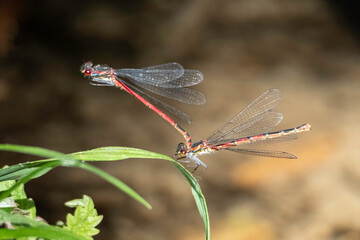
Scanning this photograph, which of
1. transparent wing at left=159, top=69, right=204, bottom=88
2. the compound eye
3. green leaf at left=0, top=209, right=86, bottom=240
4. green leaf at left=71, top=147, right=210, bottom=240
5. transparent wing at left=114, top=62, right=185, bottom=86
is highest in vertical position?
transparent wing at left=114, top=62, right=185, bottom=86

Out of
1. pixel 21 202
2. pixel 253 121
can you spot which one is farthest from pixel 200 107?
pixel 21 202

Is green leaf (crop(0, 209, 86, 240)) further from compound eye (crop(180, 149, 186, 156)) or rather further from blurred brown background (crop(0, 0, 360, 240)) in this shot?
blurred brown background (crop(0, 0, 360, 240))

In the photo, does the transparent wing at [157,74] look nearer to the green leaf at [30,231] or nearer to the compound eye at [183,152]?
the compound eye at [183,152]

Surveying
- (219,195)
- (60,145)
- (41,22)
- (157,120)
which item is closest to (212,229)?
(219,195)

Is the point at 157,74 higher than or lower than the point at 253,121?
higher

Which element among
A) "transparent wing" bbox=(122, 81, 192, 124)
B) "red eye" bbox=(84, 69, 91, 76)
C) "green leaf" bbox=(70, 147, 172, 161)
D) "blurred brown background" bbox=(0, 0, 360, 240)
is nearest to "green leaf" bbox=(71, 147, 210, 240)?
"green leaf" bbox=(70, 147, 172, 161)

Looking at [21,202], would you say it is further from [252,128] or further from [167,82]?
[252,128]
